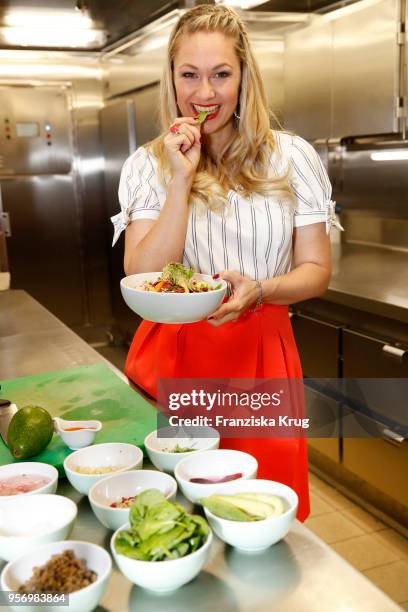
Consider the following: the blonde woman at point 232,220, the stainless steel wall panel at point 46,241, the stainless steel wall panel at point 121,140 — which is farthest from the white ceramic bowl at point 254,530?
the stainless steel wall panel at point 46,241

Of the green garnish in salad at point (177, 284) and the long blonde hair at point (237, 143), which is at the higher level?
the long blonde hair at point (237, 143)

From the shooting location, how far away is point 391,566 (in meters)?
2.41

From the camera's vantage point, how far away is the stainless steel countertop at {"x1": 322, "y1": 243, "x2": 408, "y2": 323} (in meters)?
2.53

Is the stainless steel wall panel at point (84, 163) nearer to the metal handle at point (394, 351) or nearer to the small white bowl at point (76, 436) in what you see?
the metal handle at point (394, 351)

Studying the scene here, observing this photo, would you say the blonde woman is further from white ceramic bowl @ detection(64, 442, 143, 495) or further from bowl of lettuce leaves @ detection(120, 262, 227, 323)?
white ceramic bowl @ detection(64, 442, 143, 495)

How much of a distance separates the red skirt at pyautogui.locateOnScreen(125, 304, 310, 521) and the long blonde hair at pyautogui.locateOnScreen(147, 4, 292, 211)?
303 mm

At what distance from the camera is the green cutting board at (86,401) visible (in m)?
1.33

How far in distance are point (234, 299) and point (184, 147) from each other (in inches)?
15.3

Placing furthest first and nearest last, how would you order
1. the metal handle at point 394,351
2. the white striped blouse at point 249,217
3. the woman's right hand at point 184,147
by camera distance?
the metal handle at point 394,351
the white striped blouse at point 249,217
the woman's right hand at point 184,147

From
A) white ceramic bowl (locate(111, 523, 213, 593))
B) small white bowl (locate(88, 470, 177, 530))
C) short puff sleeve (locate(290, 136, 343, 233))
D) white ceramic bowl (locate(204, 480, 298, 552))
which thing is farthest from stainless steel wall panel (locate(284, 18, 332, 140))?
white ceramic bowl (locate(111, 523, 213, 593))

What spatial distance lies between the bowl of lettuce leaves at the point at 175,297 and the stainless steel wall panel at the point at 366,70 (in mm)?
1708

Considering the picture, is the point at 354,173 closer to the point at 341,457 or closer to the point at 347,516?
the point at 341,457

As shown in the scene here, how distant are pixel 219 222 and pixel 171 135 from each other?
244mm

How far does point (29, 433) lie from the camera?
123 cm
